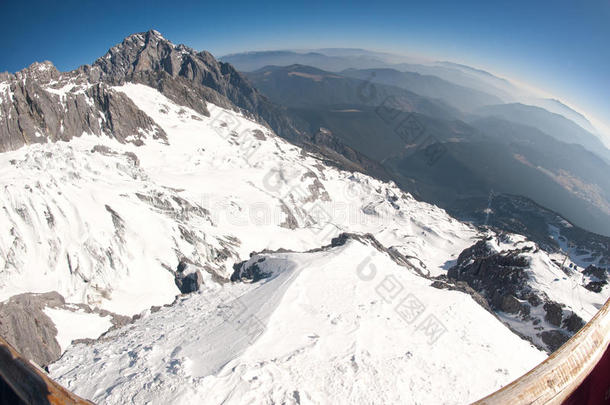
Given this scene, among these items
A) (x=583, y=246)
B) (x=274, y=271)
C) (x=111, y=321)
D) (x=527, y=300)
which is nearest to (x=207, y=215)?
(x=111, y=321)

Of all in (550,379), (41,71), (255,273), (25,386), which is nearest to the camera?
(25,386)

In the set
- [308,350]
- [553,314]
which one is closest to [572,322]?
[553,314]

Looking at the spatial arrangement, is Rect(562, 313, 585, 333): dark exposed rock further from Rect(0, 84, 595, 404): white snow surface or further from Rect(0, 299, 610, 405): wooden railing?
Rect(0, 299, 610, 405): wooden railing

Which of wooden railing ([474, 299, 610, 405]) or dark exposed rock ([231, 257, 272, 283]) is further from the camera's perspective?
dark exposed rock ([231, 257, 272, 283])

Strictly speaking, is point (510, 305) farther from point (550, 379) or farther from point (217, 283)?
point (550, 379)

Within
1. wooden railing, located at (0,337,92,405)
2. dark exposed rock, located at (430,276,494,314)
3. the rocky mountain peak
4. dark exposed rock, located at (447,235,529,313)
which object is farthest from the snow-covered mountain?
wooden railing, located at (0,337,92,405)

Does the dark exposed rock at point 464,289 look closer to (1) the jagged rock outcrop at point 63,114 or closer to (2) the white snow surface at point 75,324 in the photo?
(2) the white snow surface at point 75,324
